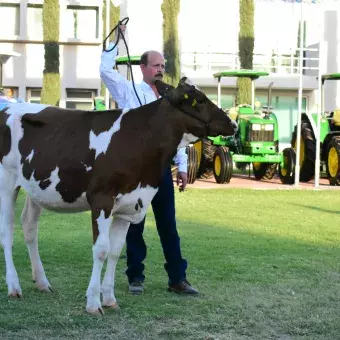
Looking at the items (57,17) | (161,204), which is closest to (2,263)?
(161,204)

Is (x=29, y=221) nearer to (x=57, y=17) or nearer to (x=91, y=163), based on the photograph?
(x=91, y=163)

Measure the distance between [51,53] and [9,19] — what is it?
163 inches

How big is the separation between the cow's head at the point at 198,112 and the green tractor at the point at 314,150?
14452 mm

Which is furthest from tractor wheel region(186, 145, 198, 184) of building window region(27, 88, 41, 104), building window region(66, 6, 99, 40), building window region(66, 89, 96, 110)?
building window region(66, 6, 99, 40)

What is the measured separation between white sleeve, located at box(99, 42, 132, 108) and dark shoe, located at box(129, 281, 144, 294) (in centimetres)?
156

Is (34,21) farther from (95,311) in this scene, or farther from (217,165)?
(95,311)

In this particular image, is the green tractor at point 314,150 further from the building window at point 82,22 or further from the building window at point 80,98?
the building window at point 82,22

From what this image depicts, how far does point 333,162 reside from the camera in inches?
877

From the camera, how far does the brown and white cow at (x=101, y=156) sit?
7.00 m

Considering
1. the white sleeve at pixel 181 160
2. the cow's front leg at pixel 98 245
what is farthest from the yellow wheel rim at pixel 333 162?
the cow's front leg at pixel 98 245

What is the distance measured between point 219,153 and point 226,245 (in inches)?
446

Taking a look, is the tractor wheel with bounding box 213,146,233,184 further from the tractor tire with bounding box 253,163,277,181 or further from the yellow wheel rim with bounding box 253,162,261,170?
the yellow wheel rim with bounding box 253,162,261,170

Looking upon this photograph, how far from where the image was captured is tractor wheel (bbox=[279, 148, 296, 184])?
22750 mm

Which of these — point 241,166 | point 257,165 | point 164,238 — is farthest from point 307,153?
point 164,238
